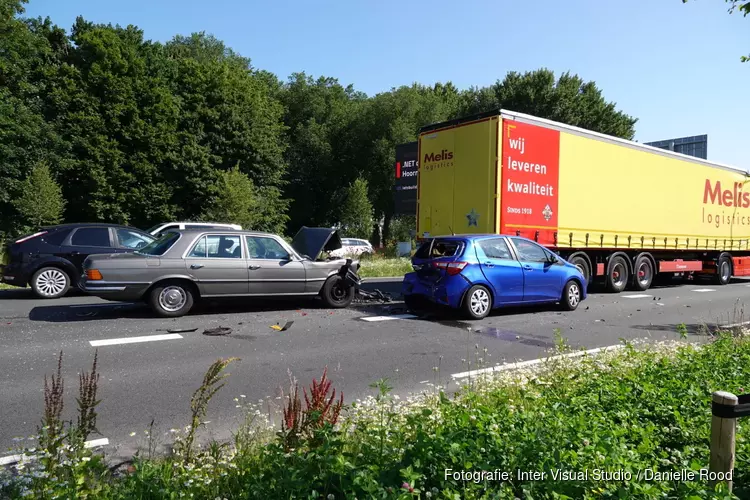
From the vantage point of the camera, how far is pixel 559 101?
39.8 metres

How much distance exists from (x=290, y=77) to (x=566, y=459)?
5174 centimetres

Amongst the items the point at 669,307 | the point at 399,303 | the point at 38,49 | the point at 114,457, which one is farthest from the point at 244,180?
the point at 114,457

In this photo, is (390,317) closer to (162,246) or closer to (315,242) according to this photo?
(315,242)

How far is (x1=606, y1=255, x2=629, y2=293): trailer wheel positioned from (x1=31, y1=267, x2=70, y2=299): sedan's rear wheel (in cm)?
1414

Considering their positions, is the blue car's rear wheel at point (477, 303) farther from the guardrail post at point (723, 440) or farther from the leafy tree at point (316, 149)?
the leafy tree at point (316, 149)

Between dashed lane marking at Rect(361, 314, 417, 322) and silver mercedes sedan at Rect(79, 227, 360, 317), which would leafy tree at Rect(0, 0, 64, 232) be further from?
dashed lane marking at Rect(361, 314, 417, 322)

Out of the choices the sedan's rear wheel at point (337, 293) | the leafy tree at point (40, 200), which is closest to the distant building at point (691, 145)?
the sedan's rear wheel at point (337, 293)

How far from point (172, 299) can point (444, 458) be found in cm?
753

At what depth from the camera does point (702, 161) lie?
18.1m

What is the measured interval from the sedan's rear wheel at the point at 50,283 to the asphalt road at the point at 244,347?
0.50 m

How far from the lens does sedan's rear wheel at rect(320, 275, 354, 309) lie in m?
10.6

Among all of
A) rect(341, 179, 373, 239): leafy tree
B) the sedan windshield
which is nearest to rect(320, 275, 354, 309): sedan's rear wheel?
the sedan windshield

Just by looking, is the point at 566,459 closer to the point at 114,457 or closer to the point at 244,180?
the point at 114,457

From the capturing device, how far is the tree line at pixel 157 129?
30500mm
